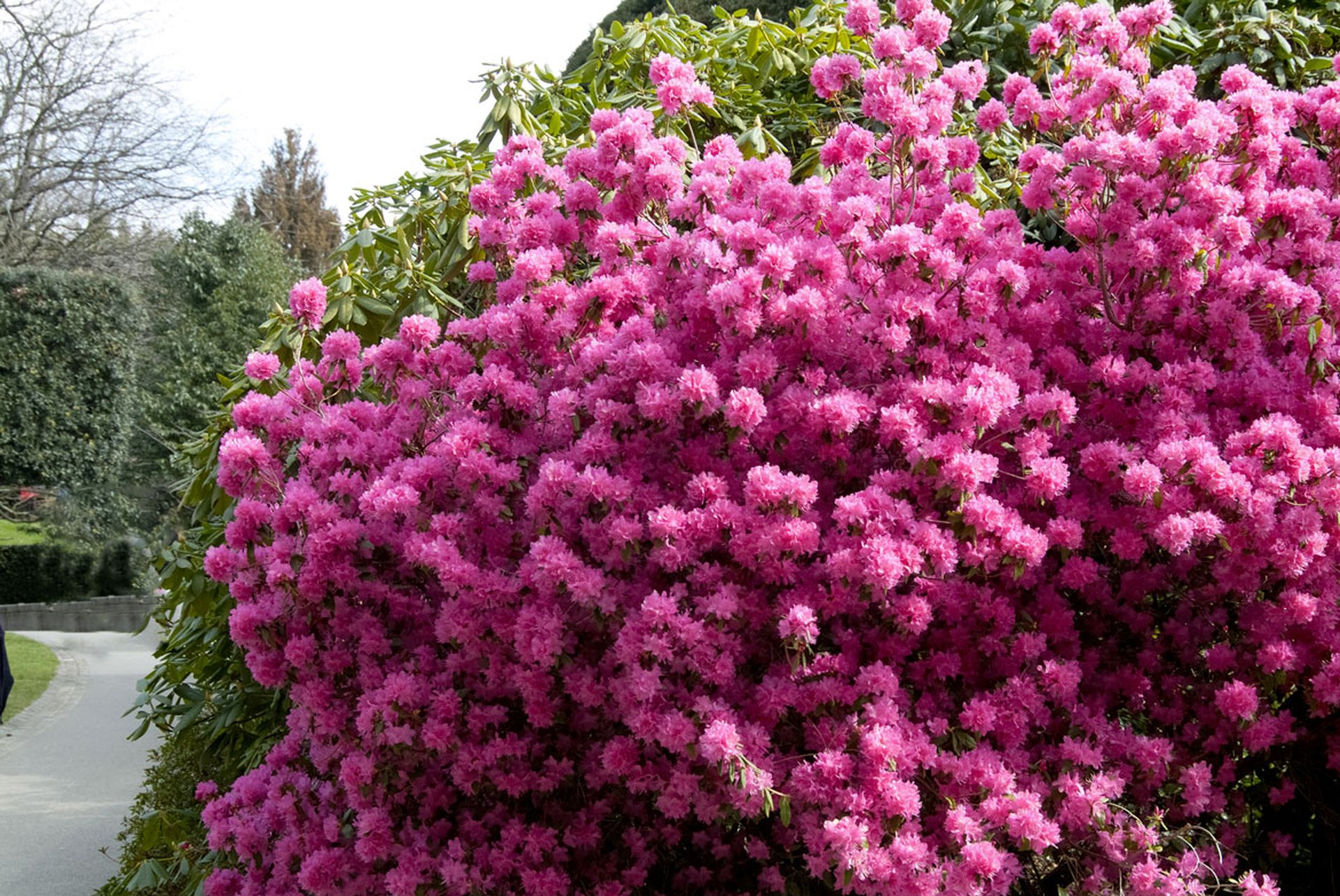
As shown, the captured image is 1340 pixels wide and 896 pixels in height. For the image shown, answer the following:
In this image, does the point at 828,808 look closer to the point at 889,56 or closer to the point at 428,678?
the point at 428,678

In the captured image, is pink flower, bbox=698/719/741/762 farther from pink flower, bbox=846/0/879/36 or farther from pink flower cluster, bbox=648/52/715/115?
pink flower, bbox=846/0/879/36

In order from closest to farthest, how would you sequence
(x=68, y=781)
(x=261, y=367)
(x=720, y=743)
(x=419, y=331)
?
(x=720, y=743)
(x=419, y=331)
(x=261, y=367)
(x=68, y=781)

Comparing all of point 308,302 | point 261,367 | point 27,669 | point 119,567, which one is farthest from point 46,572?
point 308,302

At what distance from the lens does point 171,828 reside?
4723 millimetres

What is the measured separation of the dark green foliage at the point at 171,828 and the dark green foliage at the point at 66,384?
47.6 ft

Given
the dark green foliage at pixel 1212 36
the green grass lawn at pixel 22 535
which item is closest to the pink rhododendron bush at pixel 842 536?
the dark green foliage at pixel 1212 36

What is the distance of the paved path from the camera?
673cm

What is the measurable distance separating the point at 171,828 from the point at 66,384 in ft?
54.3

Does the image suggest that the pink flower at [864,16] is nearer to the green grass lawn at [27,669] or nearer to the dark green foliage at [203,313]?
the green grass lawn at [27,669]

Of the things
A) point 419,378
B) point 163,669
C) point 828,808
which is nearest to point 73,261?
point 163,669

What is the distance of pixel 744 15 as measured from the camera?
5.59 meters

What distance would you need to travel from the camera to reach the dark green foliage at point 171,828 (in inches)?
169

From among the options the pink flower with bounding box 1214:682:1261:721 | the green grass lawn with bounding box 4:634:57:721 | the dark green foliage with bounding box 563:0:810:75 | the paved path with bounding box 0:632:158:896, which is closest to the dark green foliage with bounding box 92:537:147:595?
the green grass lawn with bounding box 4:634:57:721

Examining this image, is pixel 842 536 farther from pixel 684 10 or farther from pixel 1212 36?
pixel 684 10
